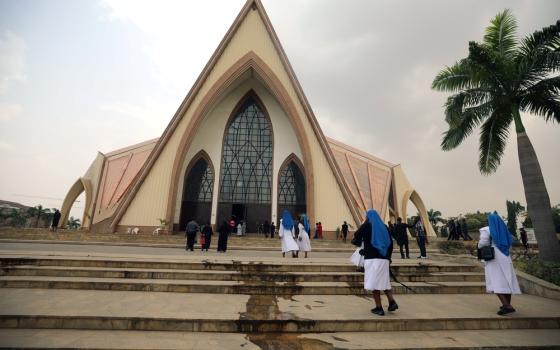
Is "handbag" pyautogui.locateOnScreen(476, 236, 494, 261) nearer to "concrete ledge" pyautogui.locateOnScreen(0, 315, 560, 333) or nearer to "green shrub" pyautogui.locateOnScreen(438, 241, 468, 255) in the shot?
"concrete ledge" pyautogui.locateOnScreen(0, 315, 560, 333)

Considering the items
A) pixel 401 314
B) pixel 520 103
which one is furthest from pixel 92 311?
pixel 520 103

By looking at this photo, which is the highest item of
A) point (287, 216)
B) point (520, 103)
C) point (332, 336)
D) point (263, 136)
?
point (263, 136)

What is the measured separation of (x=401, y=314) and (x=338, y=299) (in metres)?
1.10

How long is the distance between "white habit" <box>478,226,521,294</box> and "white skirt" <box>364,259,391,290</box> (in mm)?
1757

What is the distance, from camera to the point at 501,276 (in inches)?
164

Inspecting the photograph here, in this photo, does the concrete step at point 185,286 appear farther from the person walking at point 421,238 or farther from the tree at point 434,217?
the tree at point 434,217

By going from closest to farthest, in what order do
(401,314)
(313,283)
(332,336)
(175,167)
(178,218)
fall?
(332,336)
(401,314)
(313,283)
(175,167)
(178,218)

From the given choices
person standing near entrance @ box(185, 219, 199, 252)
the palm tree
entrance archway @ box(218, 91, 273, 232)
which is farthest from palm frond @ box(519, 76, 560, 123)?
entrance archway @ box(218, 91, 273, 232)

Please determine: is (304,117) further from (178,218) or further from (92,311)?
(92,311)

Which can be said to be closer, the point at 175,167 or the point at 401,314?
the point at 401,314

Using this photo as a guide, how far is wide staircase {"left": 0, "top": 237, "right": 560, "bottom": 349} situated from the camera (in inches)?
121

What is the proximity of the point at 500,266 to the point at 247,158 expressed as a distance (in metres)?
19.0

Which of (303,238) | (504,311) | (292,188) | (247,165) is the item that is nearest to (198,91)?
(247,165)

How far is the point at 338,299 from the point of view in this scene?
4660mm
